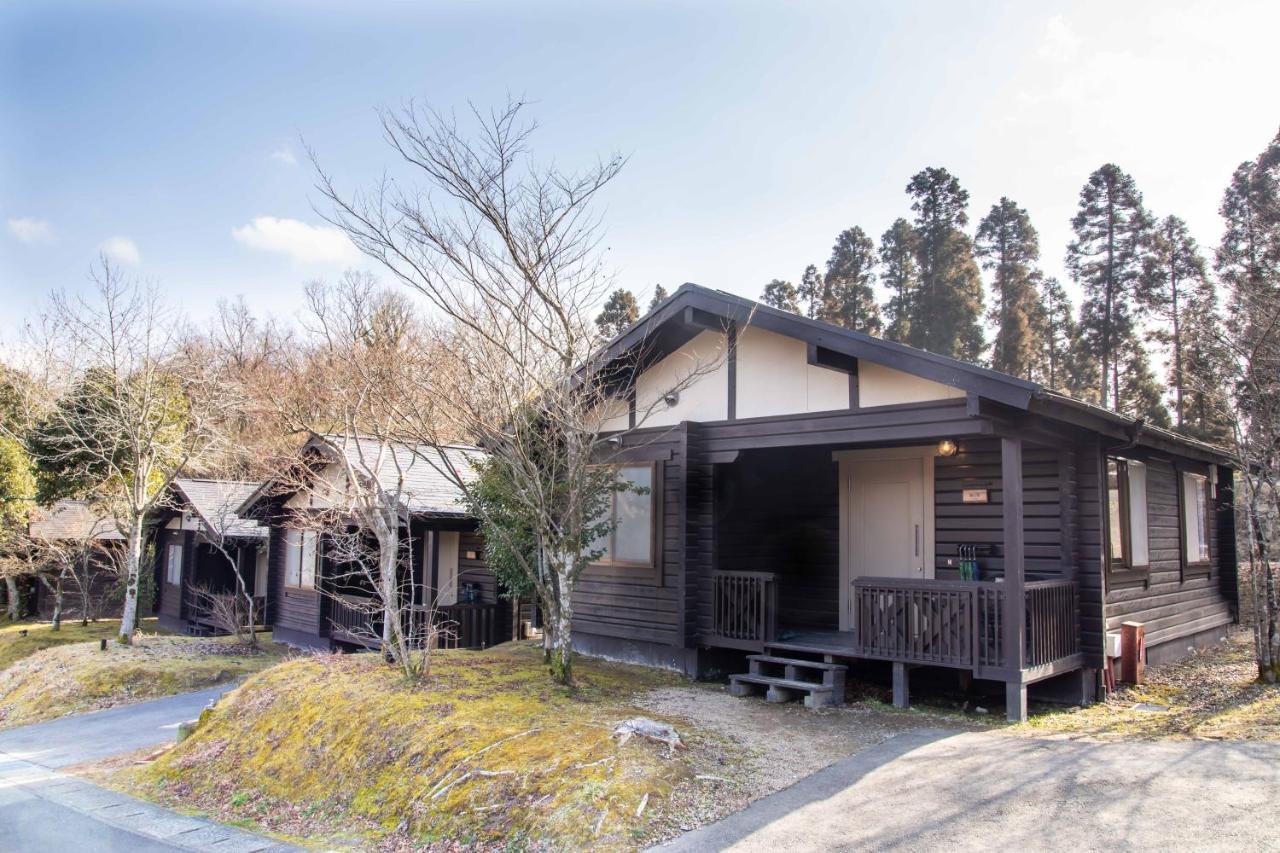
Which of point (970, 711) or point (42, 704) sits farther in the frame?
point (42, 704)

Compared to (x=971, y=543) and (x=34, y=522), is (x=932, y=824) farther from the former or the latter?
(x=34, y=522)

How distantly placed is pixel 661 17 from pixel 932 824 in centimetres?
949

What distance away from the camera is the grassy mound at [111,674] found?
1355 cm

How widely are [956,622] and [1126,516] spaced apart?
343 centimetres

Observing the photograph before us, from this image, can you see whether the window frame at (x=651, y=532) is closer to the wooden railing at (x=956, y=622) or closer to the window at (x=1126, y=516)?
the wooden railing at (x=956, y=622)

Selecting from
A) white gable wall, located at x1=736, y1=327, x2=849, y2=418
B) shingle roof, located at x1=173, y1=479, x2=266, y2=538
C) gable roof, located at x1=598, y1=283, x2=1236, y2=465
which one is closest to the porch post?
gable roof, located at x1=598, y1=283, x2=1236, y2=465

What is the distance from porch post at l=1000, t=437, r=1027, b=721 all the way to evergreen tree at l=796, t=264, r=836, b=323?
1084 inches

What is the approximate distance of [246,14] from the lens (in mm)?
9961

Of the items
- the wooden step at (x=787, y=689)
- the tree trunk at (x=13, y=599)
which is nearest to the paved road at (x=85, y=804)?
the wooden step at (x=787, y=689)

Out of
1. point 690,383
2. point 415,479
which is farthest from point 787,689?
point 415,479

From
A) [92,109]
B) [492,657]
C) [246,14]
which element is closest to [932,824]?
[492,657]

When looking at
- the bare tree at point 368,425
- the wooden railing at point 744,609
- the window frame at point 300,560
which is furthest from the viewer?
the window frame at point 300,560

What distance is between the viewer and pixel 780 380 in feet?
32.6

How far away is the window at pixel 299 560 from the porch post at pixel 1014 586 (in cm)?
1391
